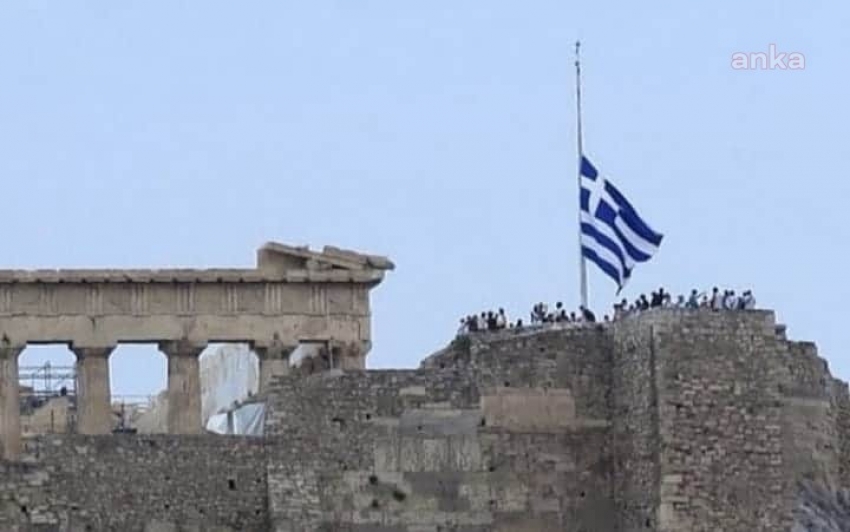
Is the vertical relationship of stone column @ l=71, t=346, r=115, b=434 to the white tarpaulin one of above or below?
above

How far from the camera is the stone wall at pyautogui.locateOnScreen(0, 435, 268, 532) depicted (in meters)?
69.9

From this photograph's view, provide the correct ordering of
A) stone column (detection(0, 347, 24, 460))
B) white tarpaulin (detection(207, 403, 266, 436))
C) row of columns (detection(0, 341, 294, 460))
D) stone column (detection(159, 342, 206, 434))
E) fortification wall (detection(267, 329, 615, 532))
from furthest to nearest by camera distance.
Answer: stone column (detection(159, 342, 206, 434))
row of columns (detection(0, 341, 294, 460))
stone column (detection(0, 347, 24, 460))
white tarpaulin (detection(207, 403, 266, 436))
fortification wall (detection(267, 329, 615, 532))

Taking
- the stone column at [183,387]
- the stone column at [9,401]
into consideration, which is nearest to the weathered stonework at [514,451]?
the stone column at [9,401]

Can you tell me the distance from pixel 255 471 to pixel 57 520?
3478 mm

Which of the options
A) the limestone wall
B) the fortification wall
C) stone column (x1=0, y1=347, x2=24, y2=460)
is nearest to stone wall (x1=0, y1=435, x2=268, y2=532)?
the fortification wall

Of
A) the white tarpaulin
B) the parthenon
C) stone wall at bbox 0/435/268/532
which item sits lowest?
stone wall at bbox 0/435/268/532

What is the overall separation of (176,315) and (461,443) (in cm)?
1278

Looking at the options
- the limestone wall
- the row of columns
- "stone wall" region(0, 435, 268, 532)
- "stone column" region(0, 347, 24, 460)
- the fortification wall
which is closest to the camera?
the limestone wall

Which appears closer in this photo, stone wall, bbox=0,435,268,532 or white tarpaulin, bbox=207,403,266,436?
stone wall, bbox=0,435,268,532

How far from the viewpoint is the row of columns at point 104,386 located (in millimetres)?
82500

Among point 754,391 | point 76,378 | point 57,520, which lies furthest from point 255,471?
point 76,378

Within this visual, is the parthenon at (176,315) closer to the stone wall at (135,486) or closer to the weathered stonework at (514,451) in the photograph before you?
the weathered stonework at (514,451)

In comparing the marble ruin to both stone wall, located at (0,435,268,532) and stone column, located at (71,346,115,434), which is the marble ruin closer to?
stone wall, located at (0,435,268,532)

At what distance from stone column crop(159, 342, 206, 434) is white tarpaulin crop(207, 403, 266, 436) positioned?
1.49 meters
